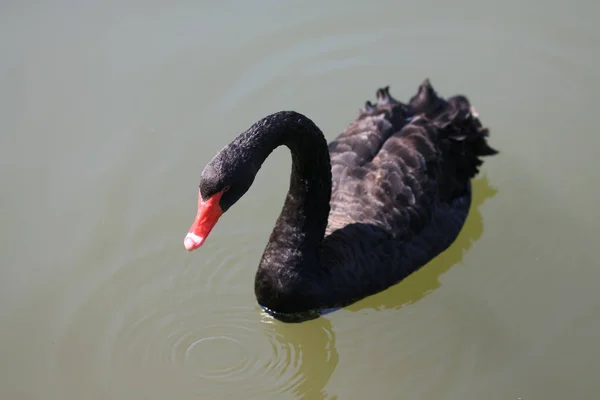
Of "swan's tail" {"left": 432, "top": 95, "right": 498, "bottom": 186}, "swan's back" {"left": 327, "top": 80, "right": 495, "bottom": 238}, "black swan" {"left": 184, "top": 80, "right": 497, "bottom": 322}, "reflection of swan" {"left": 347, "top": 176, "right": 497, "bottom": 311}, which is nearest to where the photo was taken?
"black swan" {"left": 184, "top": 80, "right": 497, "bottom": 322}

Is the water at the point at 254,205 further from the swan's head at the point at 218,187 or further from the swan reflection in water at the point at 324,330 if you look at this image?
the swan's head at the point at 218,187

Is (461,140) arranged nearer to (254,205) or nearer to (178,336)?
(254,205)

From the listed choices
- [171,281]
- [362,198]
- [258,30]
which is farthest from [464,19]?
[171,281]

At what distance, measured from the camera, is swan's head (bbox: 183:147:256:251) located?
4.72 m

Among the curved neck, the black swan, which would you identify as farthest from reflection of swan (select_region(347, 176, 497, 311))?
the curved neck

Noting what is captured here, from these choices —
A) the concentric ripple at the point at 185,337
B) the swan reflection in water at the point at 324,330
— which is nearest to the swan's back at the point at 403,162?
the swan reflection in water at the point at 324,330

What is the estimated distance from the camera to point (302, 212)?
5660mm

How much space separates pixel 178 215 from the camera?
Result: 6.80 metres

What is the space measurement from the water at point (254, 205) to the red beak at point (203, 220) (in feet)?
4.09

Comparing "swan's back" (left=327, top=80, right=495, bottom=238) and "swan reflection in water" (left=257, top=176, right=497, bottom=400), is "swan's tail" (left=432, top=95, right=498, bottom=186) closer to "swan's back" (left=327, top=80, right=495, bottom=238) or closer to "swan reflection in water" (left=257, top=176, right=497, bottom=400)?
"swan's back" (left=327, top=80, right=495, bottom=238)

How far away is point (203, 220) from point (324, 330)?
1596 mm

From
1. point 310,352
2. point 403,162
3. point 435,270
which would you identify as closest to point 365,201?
point 403,162

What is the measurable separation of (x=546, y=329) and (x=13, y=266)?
3847 millimetres

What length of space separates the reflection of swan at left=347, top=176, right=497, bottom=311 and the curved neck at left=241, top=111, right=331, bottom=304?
2.16ft
